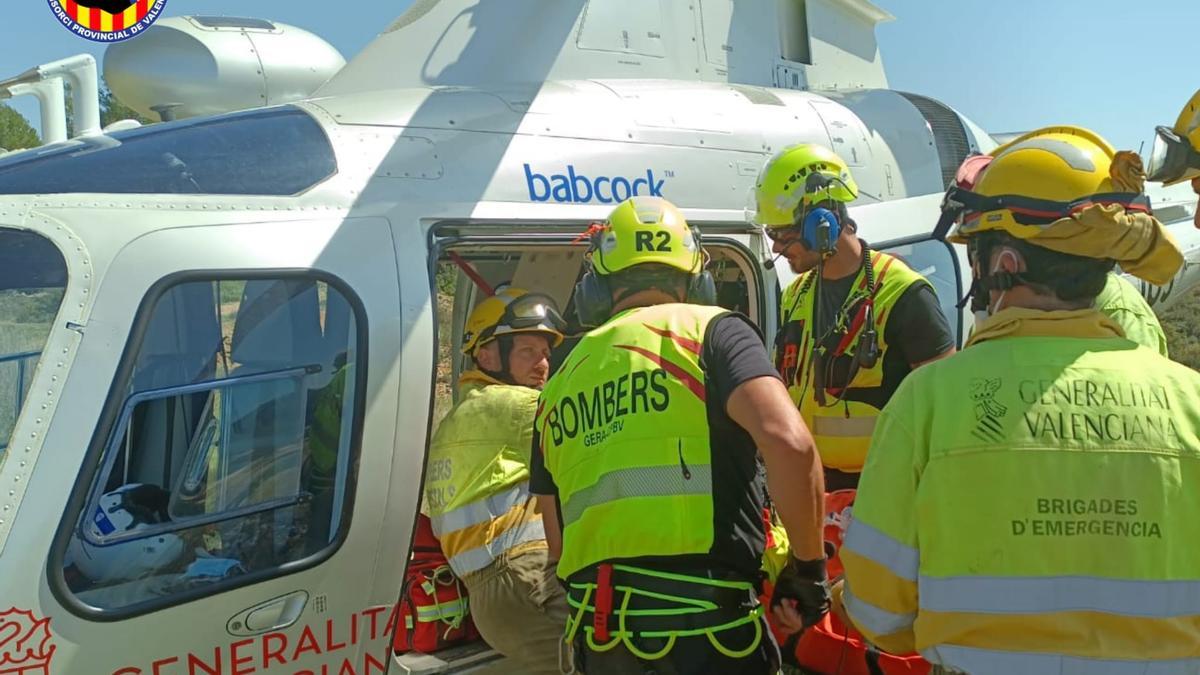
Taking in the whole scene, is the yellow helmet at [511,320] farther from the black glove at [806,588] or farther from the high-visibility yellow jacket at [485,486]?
the black glove at [806,588]

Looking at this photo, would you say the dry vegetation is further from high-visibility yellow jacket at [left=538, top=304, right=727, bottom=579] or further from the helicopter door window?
high-visibility yellow jacket at [left=538, top=304, right=727, bottom=579]

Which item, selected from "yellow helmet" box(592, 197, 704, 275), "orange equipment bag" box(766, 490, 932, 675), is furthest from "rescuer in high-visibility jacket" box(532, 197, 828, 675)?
"orange equipment bag" box(766, 490, 932, 675)

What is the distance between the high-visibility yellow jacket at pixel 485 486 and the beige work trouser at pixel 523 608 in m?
0.05

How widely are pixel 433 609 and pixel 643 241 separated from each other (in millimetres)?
1535

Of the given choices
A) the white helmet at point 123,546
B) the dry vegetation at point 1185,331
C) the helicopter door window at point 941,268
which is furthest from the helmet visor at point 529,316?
the dry vegetation at point 1185,331

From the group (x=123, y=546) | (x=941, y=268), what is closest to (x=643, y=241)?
(x=123, y=546)

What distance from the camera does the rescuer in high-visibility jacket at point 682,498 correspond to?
6.99 feet

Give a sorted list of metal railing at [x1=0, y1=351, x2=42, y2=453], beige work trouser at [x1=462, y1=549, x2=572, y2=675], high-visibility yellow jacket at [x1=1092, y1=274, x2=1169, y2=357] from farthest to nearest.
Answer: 1. beige work trouser at [x1=462, y1=549, x2=572, y2=675]
2. high-visibility yellow jacket at [x1=1092, y1=274, x2=1169, y2=357]
3. metal railing at [x1=0, y1=351, x2=42, y2=453]

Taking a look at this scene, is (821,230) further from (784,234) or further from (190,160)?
(190,160)

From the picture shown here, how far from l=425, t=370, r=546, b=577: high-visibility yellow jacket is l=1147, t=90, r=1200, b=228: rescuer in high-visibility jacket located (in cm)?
186

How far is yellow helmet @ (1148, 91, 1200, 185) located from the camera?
→ 2256mm

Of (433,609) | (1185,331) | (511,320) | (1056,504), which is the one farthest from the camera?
(1185,331)

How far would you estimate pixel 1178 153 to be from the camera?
2.27m


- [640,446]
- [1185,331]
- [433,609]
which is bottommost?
[1185,331]
